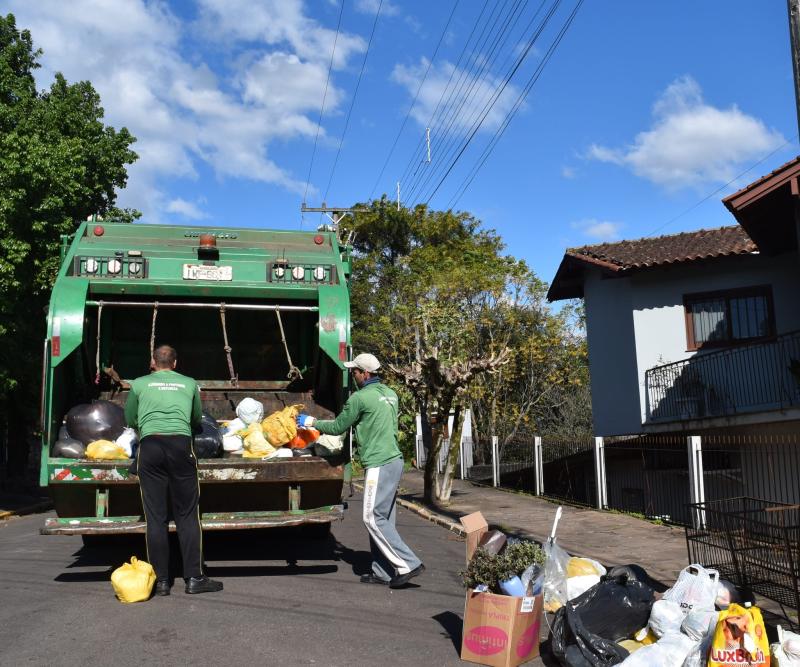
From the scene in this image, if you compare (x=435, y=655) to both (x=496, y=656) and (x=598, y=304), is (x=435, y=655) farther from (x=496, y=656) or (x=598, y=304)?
(x=598, y=304)

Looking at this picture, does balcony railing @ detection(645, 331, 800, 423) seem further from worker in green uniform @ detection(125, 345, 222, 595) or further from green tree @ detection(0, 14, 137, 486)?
green tree @ detection(0, 14, 137, 486)

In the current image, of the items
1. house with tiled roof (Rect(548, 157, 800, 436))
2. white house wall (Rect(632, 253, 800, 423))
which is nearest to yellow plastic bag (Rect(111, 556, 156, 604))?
house with tiled roof (Rect(548, 157, 800, 436))

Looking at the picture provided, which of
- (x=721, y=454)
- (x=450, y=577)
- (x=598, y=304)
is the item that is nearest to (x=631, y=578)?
(x=450, y=577)

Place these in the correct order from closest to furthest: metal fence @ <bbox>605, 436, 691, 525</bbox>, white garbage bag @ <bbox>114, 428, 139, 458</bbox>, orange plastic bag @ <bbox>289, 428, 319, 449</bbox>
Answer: white garbage bag @ <bbox>114, 428, 139, 458</bbox> < orange plastic bag @ <bbox>289, 428, 319, 449</bbox> < metal fence @ <bbox>605, 436, 691, 525</bbox>

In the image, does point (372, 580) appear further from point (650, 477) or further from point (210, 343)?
point (650, 477)

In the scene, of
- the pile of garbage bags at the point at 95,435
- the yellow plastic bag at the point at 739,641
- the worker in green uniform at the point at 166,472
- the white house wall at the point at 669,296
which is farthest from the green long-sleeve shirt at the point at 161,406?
the white house wall at the point at 669,296

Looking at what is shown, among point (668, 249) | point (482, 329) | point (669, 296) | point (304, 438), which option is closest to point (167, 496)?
point (304, 438)

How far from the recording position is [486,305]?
25.6m

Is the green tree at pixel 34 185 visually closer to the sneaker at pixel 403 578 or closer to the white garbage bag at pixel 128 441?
the white garbage bag at pixel 128 441

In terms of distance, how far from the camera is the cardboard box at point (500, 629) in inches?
169

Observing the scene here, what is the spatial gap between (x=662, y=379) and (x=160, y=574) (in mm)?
13097

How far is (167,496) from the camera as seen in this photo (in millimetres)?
6004

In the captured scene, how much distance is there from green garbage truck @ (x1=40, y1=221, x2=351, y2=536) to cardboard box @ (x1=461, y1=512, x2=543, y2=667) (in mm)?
2237

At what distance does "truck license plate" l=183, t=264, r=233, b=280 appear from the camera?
24.9ft
